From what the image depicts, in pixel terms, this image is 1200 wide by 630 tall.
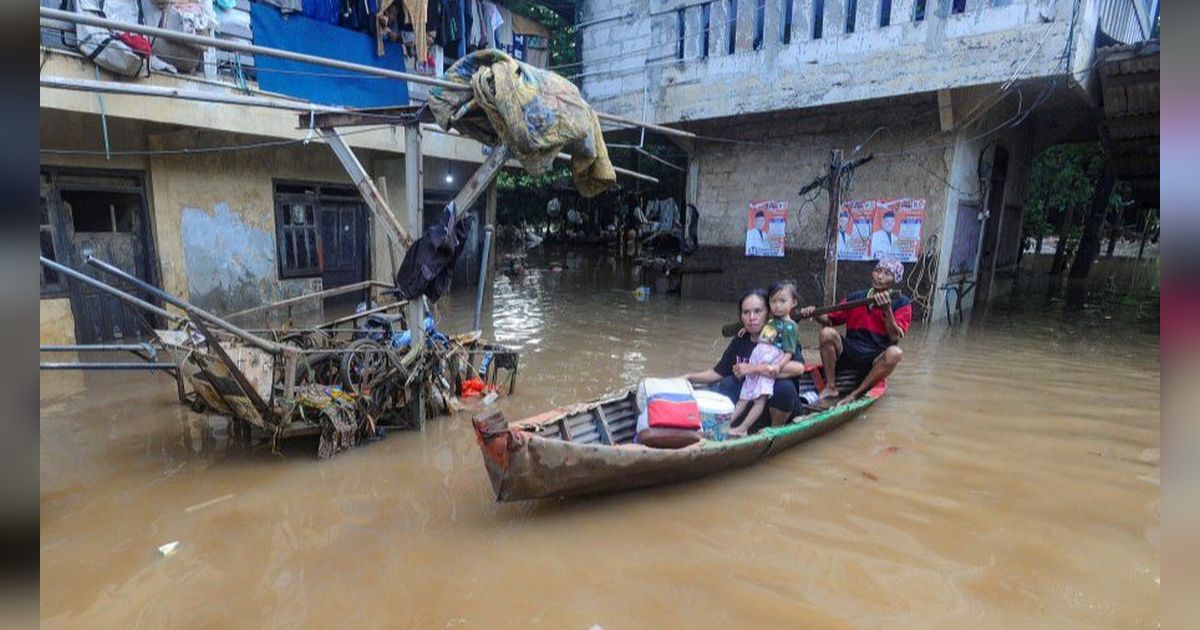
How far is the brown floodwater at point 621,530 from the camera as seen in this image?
3402mm

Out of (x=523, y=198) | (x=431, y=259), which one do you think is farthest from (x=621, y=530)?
(x=523, y=198)

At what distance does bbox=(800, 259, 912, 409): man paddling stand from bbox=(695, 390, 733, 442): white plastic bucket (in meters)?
1.38

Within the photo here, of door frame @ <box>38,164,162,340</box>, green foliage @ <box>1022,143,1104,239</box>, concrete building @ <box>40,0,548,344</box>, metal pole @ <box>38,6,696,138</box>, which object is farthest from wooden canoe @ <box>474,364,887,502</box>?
green foliage @ <box>1022,143,1104,239</box>

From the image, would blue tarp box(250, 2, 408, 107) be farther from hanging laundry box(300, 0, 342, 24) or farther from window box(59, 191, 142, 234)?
window box(59, 191, 142, 234)

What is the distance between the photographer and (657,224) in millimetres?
26016

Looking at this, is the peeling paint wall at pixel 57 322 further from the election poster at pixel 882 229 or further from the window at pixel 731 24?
the election poster at pixel 882 229

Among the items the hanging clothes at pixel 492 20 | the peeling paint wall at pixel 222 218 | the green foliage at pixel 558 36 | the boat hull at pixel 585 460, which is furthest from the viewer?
the green foliage at pixel 558 36

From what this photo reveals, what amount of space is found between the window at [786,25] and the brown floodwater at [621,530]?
694 centimetres

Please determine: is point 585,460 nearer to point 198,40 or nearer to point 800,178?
point 198,40

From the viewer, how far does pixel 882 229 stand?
1119cm

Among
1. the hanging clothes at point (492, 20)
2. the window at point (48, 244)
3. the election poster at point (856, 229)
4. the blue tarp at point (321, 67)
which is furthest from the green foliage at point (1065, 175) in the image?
the window at point (48, 244)

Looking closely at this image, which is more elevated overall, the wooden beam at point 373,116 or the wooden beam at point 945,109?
the wooden beam at point 945,109

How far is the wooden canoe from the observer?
3.75m
